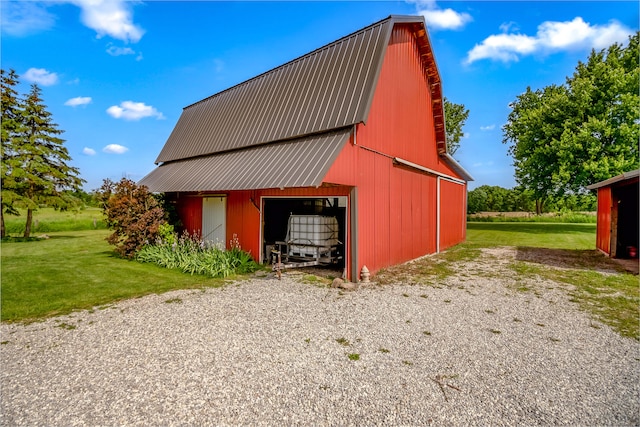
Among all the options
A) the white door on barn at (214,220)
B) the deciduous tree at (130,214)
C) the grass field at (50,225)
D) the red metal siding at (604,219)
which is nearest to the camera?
the deciduous tree at (130,214)

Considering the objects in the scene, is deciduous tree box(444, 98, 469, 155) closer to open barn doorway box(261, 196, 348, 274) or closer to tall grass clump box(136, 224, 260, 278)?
open barn doorway box(261, 196, 348, 274)

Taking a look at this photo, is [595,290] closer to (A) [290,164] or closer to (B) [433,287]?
(B) [433,287]

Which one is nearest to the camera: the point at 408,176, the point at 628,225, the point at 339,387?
the point at 339,387

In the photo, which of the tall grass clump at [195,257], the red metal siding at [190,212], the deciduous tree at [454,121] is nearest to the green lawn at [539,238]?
the tall grass clump at [195,257]

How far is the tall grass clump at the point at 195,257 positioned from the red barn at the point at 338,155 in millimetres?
605

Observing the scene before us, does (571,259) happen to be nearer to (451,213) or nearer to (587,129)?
(451,213)

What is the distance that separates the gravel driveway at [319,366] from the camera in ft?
10.0

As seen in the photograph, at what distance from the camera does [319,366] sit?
395 centimetres

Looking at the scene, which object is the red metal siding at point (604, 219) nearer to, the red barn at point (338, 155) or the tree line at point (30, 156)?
the red barn at point (338, 155)

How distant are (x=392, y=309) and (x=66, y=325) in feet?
19.2

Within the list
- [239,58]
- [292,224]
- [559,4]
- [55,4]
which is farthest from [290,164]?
[559,4]

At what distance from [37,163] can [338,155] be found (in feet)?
67.2

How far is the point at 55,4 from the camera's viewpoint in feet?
28.5

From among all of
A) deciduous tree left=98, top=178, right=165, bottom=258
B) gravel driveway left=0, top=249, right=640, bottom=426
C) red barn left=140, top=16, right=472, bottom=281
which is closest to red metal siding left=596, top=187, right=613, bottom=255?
red barn left=140, top=16, right=472, bottom=281
